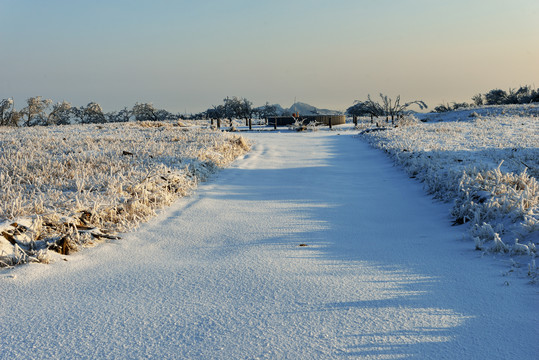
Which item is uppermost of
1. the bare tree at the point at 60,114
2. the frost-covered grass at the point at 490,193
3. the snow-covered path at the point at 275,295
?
the bare tree at the point at 60,114

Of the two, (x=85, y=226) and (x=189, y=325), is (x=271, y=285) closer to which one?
(x=189, y=325)

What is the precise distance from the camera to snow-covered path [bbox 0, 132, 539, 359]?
2201 mm

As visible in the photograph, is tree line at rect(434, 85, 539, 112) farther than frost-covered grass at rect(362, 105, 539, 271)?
Yes

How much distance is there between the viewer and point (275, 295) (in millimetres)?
2848

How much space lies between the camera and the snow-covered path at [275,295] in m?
2.20

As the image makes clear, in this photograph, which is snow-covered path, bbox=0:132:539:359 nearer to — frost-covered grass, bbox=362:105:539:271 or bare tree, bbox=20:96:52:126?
frost-covered grass, bbox=362:105:539:271

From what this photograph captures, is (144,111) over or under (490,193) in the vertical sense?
over

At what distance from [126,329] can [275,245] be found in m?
1.88

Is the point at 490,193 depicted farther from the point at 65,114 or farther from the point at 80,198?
the point at 65,114

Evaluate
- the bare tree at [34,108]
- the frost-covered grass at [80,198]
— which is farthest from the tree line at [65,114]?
the frost-covered grass at [80,198]

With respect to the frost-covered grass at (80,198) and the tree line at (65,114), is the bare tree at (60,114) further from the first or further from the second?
the frost-covered grass at (80,198)

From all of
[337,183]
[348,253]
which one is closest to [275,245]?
[348,253]

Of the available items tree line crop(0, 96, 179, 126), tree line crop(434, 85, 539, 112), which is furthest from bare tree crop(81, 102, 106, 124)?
tree line crop(434, 85, 539, 112)

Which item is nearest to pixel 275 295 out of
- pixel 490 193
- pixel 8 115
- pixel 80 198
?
pixel 80 198
